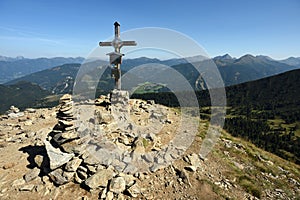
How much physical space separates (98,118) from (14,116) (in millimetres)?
16084

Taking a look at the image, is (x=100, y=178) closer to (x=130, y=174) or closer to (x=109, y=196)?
(x=109, y=196)

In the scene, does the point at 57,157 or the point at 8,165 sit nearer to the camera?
the point at 57,157

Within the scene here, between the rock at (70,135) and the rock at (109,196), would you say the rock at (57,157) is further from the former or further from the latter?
the rock at (109,196)

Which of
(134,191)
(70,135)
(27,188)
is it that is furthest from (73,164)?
(134,191)

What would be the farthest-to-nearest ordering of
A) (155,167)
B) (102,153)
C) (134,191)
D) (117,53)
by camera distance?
(117,53)
(102,153)
(155,167)
(134,191)

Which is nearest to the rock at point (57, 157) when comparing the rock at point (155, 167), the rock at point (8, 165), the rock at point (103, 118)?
the rock at point (8, 165)

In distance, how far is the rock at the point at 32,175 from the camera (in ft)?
39.0

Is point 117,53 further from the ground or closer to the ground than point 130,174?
further from the ground

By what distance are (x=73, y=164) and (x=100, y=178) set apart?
2.04m

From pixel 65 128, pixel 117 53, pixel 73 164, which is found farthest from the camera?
pixel 117 53

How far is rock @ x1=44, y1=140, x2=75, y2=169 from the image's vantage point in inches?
464

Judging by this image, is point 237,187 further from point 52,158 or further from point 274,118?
point 274,118

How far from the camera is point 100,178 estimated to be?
11133 mm

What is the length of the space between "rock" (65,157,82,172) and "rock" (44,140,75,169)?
0.37m
